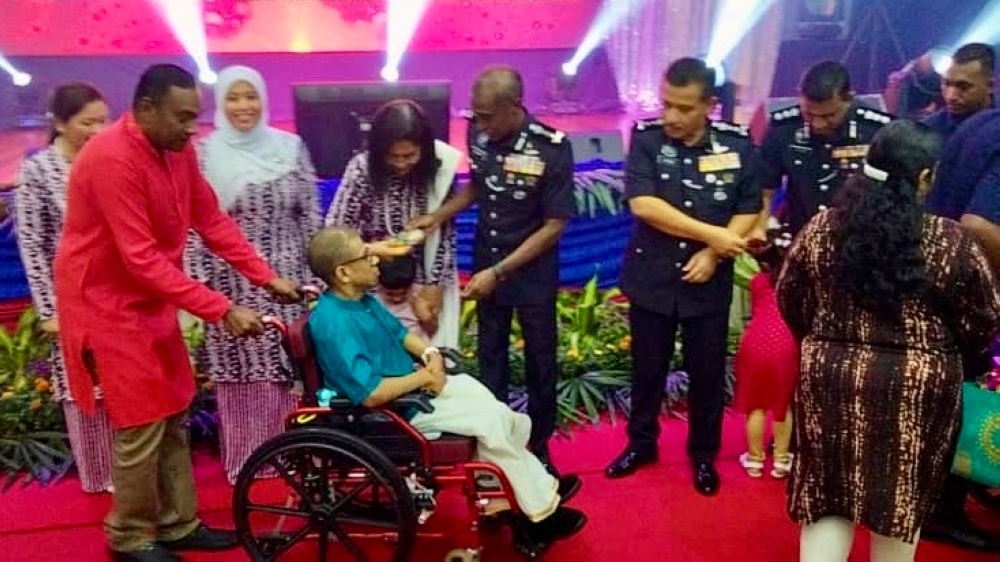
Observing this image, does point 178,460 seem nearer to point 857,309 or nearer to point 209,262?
point 209,262

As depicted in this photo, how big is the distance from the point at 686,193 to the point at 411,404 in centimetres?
106

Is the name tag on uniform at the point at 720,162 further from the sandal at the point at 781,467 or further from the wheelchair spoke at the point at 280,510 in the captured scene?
the wheelchair spoke at the point at 280,510

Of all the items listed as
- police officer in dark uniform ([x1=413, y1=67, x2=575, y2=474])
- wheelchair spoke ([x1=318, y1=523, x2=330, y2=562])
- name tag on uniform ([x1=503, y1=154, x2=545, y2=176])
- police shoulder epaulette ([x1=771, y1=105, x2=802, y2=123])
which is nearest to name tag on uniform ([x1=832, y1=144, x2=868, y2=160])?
police shoulder epaulette ([x1=771, y1=105, x2=802, y2=123])

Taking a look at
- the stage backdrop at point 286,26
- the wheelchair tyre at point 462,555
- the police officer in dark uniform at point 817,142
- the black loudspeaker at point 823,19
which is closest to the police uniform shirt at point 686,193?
the police officer in dark uniform at point 817,142

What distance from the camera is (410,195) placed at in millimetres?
3074

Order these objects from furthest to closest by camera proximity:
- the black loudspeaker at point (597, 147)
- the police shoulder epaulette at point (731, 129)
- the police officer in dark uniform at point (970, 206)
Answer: the black loudspeaker at point (597, 147)
the police shoulder epaulette at point (731, 129)
the police officer in dark uniform at point (970, 206)

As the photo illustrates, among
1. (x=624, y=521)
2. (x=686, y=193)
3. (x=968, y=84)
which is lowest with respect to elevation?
(x=624, y=521)

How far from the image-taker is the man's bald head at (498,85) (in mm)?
2861

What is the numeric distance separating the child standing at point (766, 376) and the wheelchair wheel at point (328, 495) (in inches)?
50.6

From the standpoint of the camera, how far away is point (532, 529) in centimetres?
278

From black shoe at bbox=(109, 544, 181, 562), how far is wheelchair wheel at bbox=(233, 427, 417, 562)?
26 centimetres

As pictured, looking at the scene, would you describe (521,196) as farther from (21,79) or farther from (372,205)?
(21,79)

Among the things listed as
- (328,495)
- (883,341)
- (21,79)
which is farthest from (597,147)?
(21,79)

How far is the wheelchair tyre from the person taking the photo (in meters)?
2.58
